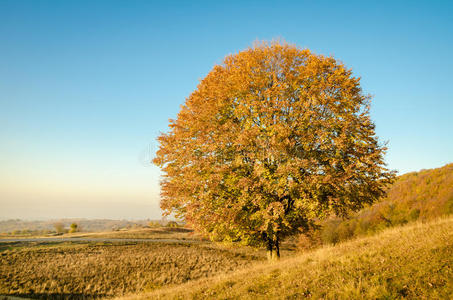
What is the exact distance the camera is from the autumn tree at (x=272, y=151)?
11188 millimetres

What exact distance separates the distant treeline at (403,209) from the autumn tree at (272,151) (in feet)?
39.2

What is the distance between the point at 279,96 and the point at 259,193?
512 centimetres

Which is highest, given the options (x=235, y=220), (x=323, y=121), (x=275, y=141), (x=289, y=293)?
(x=323, y=121)

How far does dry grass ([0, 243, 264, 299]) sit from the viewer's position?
15.4 m

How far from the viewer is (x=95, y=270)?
19.0m

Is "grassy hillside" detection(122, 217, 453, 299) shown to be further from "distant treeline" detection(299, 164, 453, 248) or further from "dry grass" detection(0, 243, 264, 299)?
"distant treeline" detection(299, 164, 453, 248)

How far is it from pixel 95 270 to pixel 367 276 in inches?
768

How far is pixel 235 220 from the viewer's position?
11969 millimetres

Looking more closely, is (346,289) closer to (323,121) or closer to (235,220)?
(235,220)

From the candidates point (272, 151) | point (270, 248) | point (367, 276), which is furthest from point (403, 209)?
point (367, 276)

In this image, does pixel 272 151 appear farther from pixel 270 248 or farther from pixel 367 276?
pixel 270 248

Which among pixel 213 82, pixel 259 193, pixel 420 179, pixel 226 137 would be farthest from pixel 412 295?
pixel 420 179

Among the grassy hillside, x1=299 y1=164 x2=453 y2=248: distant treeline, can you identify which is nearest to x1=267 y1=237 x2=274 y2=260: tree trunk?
the grassy hillside

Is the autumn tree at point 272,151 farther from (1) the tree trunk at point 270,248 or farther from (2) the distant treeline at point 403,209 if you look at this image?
(2) the distant treeline at point 403,209
